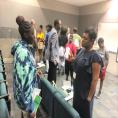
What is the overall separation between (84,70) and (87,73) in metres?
0.05

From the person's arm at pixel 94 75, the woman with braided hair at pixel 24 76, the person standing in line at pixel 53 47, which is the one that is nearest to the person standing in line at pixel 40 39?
the person standing in line at pixel 53 47

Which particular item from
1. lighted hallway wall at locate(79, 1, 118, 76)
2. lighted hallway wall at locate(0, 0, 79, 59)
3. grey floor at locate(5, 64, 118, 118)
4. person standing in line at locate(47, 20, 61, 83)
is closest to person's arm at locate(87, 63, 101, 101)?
grey floor at locate(5, 64, 118, 118)

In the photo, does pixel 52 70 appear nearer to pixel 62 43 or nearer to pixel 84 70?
pixel 62 43

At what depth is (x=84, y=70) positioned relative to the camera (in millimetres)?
1989

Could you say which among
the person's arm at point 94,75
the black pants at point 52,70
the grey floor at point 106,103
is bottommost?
the grey floor at point 106,103

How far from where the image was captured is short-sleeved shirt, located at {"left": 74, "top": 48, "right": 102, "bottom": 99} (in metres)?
1.96

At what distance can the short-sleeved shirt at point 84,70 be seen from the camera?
6.44 ft

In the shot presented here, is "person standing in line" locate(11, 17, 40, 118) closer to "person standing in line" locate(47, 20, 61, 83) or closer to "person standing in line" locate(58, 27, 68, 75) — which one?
"person standing in line" locate(47, 20, 61, 83)

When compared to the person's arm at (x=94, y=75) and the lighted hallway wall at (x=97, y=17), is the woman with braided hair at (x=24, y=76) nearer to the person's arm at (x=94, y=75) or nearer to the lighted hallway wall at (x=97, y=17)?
the person's arm at (x=94, y=75)

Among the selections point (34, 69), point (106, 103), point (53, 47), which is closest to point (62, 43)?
point (53, 47)

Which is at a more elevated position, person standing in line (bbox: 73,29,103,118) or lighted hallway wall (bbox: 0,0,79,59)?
lighted hallway wall (bbox: 0,0,79,59)

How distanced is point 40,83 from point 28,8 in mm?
5201

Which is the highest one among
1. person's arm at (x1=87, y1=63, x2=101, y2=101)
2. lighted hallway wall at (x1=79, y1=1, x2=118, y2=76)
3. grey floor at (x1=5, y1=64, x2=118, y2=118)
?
lighted hallway wall at (x1=79, y1=1, x2=118, y2=76)

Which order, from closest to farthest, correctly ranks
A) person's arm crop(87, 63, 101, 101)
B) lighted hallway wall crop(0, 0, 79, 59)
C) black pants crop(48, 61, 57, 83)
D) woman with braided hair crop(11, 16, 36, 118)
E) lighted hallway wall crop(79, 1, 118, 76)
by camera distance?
woman with braided hair crop(11, 16, 36, 118)
person's arm crop(87, 63, 101, 101)
black pants crop(48, 61, 57, 83)
lighted hallway wall crop(79, 1, 118, 76)
lighted hallway wall crop(0, 0, 79, 59)
